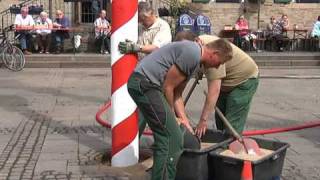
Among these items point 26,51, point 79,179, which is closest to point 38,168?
point 79,179

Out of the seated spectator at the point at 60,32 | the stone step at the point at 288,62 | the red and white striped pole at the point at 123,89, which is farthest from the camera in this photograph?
the seated spectator at the point at 60,32

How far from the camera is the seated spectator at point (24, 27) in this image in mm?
20438

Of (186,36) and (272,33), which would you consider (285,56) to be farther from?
(186,36)

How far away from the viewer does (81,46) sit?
21.9 metres

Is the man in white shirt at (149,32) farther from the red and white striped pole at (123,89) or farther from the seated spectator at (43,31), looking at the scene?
the seated spectator at (43,31)

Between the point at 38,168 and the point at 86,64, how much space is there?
12.6 m

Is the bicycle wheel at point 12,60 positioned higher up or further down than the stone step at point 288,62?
higher up

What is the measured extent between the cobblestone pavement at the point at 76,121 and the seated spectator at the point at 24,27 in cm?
A: 342

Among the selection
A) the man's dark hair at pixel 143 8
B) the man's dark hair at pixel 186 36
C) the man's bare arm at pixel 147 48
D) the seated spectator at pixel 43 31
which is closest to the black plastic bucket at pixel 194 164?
the man's dark hair at pixel 186 36

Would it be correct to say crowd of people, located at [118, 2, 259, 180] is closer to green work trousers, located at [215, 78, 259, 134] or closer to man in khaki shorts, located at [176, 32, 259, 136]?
man in khaki shorts, located at [176, 32, 259, 136]

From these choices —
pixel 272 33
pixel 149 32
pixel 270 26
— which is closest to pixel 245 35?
pixel 272 33

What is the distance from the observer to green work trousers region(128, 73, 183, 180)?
5312 millimetres

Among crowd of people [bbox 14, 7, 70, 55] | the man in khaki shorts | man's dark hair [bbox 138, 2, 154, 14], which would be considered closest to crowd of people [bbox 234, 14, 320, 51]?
crowd of people [bbox 14, 7, 70, 55]

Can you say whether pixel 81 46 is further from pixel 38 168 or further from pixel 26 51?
pixel 38 168
